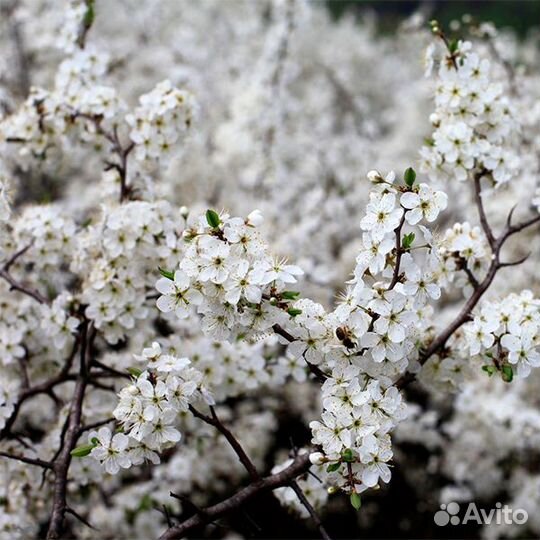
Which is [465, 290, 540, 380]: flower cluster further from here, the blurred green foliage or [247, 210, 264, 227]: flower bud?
the blurred green foliage

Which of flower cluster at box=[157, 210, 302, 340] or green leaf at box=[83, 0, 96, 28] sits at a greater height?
green leaf at box=[83, 0, 96, 28]

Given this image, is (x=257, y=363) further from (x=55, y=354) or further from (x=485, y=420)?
(x=485, y=420)

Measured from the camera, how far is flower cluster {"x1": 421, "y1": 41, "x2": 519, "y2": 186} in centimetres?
308

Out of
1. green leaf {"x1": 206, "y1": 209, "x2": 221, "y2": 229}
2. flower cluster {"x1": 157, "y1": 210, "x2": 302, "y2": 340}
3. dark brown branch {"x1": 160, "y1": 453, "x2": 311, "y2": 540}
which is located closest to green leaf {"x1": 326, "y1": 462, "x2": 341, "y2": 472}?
dark brown branch {"x1": 160, "y1": 453, "x2": 311, "y2": 540}

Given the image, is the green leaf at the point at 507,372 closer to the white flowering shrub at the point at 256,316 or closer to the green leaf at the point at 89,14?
the white flowering shrub at the point at 256,316

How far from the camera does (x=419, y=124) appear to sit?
10.2 m

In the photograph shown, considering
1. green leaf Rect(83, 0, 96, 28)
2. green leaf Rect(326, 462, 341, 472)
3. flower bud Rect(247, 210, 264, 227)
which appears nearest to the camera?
green leaf Rect(326, 462, 341, 472)

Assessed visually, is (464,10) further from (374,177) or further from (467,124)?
(374,177)

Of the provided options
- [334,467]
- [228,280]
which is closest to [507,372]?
[334,467]

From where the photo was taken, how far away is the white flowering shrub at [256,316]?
2.23m

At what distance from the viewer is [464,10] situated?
14.5 m

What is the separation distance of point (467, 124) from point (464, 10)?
1248 centimetres

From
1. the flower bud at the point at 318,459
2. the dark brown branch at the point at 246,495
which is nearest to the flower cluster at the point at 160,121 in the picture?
the dark brown branch at the point at 246,495

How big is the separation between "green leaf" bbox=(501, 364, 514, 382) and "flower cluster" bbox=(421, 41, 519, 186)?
0.92 metres
